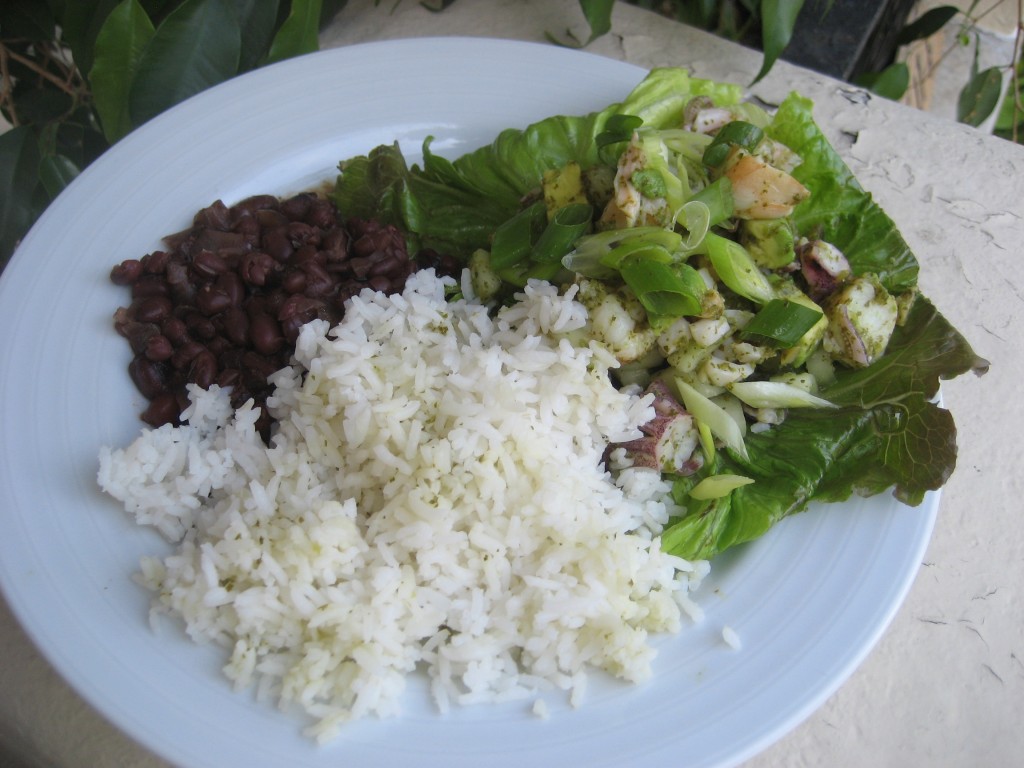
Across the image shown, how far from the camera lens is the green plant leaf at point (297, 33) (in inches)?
107

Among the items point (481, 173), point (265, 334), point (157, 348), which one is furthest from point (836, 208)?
point (157, 348)

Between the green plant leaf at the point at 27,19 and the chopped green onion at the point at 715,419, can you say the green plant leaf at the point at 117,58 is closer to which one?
the green plant leaf at the point at 27,19

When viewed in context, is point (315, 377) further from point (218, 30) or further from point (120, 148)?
point (218, 30)

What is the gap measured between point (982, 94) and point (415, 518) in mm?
2897

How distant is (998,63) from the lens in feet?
14.3

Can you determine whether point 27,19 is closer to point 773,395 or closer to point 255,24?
point 255,24

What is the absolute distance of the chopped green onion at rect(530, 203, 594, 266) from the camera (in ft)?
7.23

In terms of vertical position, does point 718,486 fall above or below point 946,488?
above

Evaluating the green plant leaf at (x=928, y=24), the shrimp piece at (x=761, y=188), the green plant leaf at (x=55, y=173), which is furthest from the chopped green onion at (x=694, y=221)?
the green plant leaf at (x=928, y=24)

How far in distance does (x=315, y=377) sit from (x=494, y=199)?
82 cm

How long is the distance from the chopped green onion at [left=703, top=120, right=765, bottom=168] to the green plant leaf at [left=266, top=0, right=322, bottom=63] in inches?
52.5

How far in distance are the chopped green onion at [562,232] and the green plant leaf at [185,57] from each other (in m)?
1.13

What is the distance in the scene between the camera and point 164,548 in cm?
195

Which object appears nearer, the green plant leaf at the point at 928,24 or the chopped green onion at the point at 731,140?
the chopped green onion at the point at 731,140
